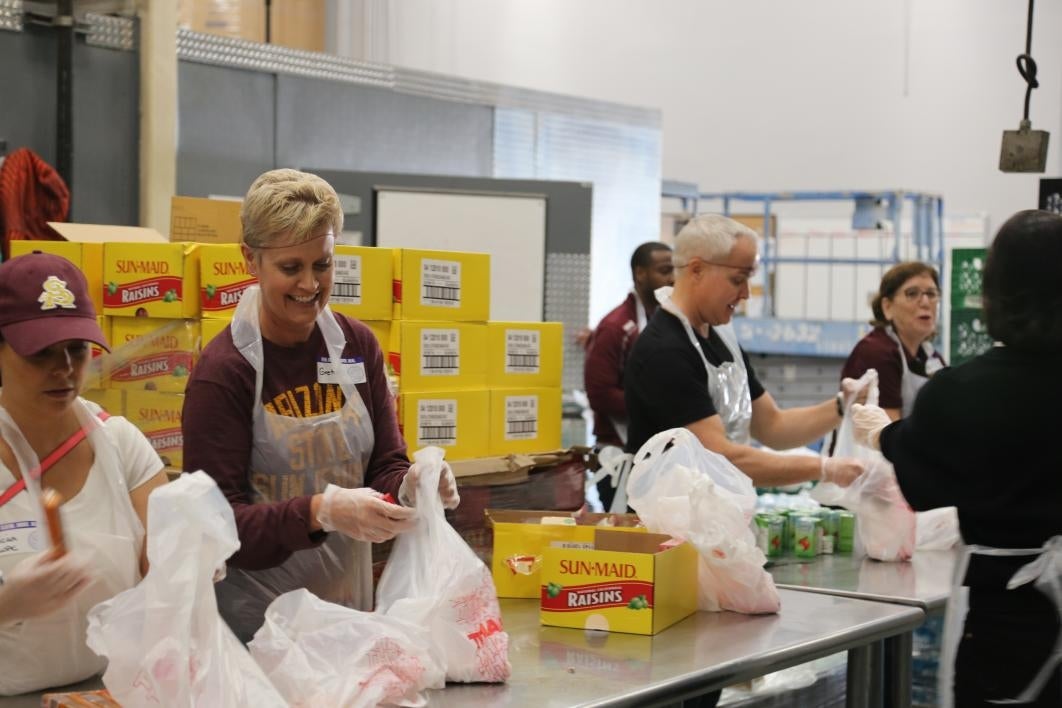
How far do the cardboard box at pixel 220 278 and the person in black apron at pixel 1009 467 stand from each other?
1.50m

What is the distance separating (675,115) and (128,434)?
35.1 ft

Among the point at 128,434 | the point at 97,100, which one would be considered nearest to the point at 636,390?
the point at 128,434

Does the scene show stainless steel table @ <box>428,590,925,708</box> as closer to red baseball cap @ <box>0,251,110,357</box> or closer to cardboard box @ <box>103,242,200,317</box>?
red baseball cap @ <box>0,251,110,357</box>

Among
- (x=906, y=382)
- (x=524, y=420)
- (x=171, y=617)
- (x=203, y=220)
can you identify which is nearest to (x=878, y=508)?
(x=524, y=420)

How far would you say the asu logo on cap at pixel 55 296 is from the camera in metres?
1.88

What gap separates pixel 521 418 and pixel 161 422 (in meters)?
0.89

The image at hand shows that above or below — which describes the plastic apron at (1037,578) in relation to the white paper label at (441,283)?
below

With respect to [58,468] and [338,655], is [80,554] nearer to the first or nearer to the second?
[58,468]

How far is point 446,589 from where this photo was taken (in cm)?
215

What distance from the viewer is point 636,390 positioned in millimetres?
3354

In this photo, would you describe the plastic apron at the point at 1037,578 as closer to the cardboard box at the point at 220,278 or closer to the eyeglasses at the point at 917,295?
the cardboard box at the point at 220,278

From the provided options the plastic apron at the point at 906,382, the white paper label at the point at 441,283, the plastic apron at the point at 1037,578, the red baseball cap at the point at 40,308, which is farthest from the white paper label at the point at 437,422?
the plastic apron at the point at 906,382

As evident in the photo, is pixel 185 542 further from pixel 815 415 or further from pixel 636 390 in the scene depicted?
Result: pixel 815 415

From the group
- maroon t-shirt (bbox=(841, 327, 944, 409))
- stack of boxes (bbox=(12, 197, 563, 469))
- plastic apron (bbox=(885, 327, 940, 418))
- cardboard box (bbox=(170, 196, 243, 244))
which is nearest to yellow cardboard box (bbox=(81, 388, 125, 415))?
stack of boxes (bbox=(12, 197, 563, 469))
